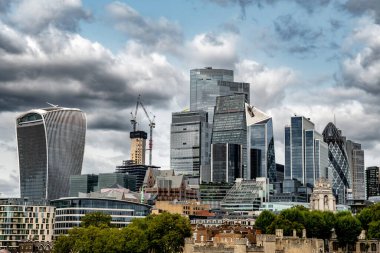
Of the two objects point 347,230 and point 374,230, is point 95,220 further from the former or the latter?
point 374,230

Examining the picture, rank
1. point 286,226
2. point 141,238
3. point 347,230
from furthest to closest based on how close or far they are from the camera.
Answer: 1. point 347,230
2. point 286,226
3. point 141,238

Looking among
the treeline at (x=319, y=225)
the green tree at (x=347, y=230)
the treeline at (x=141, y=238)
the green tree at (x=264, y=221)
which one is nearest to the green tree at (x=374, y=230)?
the treeline at (x=319, y=225)

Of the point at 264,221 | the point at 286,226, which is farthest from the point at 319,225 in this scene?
the point at 264,221

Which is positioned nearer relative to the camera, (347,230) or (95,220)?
(347,230)

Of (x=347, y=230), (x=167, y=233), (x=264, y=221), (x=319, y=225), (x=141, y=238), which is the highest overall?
(x=264, y=221)

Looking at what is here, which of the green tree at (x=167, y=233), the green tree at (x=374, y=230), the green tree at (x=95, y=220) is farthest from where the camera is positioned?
the green tree at (x=95, y=220)

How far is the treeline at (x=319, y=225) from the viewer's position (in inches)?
6398

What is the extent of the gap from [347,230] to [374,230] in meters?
10.8

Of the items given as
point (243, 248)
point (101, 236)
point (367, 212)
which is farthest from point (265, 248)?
point (367, 212)

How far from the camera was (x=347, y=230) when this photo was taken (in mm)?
162750

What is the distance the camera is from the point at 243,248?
118m

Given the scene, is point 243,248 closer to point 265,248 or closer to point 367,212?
point 265,248

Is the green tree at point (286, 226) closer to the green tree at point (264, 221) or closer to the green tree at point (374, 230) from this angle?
the green tree at point (264, 221)

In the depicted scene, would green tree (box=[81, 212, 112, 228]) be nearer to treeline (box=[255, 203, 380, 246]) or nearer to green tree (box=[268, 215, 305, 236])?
treeline (box=[255, 203, 380, 246])
